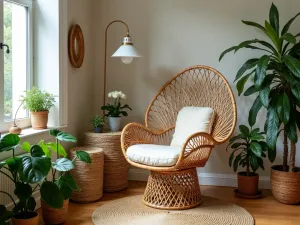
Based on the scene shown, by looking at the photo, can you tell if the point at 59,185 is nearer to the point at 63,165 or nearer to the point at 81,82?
the point at 63,165

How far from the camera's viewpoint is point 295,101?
3229 millimetres

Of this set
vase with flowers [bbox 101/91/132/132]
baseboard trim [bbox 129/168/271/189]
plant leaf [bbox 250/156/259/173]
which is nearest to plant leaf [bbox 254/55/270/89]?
plant leaf [bbox 250/156/259/173]

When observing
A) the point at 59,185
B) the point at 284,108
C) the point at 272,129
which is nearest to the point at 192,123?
the point at 272,129

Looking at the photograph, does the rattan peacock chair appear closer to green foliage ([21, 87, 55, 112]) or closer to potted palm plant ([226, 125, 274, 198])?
potted palm plant ([226, 125, 274, 198])

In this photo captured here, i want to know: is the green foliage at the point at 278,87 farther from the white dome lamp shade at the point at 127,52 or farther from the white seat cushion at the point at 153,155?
the white dome lamp shade at the point at 127,52

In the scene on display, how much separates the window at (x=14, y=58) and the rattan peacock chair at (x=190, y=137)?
921mm

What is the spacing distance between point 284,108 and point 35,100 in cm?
200

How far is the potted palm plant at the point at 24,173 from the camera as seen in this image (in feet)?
7.19

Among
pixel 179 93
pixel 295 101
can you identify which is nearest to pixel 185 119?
pixel 179 93

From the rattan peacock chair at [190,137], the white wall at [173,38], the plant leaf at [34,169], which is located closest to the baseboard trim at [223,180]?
the white wall at [173,38]

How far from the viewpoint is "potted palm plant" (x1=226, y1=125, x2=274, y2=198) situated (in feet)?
11.0

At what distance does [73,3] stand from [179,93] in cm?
134

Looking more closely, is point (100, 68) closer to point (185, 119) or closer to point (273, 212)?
point (185, 119)

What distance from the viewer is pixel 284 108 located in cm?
307
